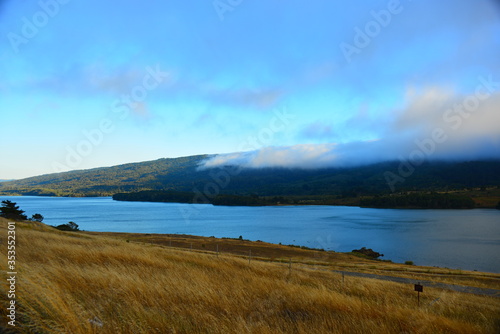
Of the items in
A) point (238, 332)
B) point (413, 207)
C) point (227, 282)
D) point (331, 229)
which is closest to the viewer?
point (238, 332)

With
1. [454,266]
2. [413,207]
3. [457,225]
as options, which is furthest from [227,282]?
[413,207]

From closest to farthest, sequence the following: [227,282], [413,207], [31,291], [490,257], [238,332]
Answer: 1. [238,332]
2. [31,291]
3. [227,282]
4. [490,257]
5. [413,207]

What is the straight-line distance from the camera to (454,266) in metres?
40.3

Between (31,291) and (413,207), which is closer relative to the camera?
(31,291)

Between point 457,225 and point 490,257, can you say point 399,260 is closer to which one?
point 490,257

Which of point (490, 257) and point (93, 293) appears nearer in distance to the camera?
point (93, 293)

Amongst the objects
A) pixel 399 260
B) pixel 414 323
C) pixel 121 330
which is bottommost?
pixel 399 260

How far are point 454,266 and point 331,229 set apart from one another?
40.3m

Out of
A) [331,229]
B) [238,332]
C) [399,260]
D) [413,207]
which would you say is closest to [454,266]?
[399,260]

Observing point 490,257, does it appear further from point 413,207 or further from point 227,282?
point 413,207

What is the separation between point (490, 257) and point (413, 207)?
360ft

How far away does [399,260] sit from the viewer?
45.9 metres

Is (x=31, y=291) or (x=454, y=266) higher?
(x=31, y=291)

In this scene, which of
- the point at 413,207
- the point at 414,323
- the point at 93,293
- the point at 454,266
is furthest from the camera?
the point at 413,207
